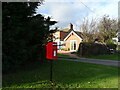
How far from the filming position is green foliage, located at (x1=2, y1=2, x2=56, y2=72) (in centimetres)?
592

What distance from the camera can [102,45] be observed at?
76.7 ft

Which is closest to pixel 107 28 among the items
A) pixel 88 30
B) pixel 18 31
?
pixel 88 30

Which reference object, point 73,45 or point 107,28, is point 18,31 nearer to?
point 73,45

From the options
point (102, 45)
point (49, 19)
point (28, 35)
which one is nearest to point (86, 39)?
point (102, 45)

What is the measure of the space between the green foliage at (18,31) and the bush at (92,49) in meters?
13.0

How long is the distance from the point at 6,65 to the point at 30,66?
7.77 ft

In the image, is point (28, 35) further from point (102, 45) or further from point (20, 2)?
point (102, 45)

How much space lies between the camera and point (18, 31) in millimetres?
6023

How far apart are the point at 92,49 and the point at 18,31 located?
1673 cm

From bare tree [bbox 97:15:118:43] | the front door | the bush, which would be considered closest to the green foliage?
the bush

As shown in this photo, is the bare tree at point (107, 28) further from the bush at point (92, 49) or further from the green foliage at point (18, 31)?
the green foliage at point (18, 31)

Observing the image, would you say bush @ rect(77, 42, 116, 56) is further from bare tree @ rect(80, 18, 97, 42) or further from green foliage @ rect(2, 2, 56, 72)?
green foliage @ rect(2, 2, 56, 72)

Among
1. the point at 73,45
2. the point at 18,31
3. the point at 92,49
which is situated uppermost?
the point at 18,31

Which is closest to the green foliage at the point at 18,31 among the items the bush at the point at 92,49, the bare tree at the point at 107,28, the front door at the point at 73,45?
the bush at the point at 92,49
